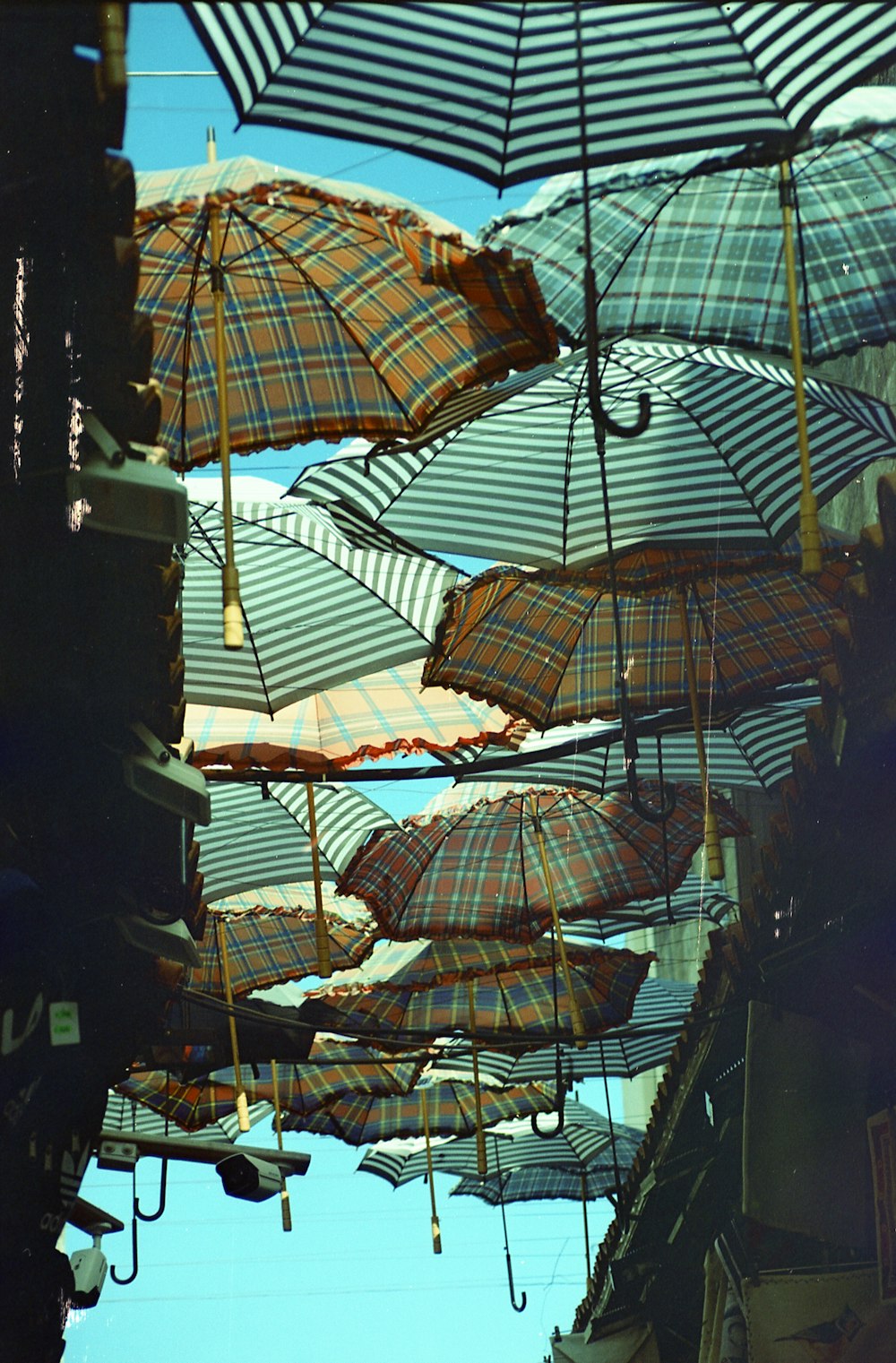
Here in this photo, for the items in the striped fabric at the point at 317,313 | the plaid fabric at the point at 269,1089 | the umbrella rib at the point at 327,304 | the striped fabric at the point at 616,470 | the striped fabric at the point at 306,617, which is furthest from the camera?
the plaid fabric at the point at 269,1089

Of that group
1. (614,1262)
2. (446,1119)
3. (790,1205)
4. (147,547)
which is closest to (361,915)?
(614,1262)

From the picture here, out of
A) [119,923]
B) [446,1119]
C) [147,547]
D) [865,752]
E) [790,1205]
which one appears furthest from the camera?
[446,1119]

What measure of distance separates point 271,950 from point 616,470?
5.75 m

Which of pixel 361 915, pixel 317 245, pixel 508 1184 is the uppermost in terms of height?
pixel 317 245

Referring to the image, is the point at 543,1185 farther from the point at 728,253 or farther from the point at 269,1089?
the point at 728,253

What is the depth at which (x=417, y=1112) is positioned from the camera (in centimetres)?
1602

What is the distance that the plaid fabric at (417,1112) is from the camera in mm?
15328

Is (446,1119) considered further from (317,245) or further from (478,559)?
(317,245)

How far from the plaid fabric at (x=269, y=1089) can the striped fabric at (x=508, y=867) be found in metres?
3.78

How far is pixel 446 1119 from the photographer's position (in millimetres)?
15961

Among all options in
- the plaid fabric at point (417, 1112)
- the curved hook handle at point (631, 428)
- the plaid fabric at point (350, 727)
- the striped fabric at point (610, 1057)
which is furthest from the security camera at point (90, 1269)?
the plaid fabric at point (417, 1112)

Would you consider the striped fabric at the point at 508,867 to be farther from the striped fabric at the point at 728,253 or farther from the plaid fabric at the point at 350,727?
the striped fabric at the point at 728,253

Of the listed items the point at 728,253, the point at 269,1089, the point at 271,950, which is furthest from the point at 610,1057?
the point at 728,253

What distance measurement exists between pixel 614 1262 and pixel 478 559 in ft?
21.9
